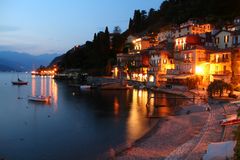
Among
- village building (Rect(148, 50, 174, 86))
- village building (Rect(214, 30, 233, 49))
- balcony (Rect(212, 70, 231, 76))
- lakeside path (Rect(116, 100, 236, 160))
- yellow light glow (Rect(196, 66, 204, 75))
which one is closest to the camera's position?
lakeside path (Rect(116, 100, 236, 160))

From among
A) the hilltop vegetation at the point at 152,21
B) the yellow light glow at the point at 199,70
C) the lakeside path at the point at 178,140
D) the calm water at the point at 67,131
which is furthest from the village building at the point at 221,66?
the hilltop vegetation at the point at 152,21

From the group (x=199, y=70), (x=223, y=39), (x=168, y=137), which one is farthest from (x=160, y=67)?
(x=168, y=137)

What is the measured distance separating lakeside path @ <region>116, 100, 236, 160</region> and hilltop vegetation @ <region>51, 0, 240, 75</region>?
5479 cm

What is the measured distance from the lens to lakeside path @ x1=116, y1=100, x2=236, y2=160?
17375mm

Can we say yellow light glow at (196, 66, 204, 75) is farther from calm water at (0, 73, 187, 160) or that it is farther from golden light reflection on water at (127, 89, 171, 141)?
golden light reflection on water at (127, 89, 171, 141)

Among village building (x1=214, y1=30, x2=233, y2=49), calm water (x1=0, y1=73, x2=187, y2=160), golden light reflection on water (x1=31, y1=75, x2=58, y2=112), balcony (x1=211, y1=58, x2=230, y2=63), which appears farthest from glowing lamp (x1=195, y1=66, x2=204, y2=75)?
golden light reflection on water (x1=31, y1=75, x2=58, y2=112)

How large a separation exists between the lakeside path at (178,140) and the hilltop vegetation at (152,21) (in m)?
54.8

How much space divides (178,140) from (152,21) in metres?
118

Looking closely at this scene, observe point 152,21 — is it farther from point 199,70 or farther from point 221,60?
point 221,60

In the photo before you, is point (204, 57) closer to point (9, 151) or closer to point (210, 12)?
point (210, 12)

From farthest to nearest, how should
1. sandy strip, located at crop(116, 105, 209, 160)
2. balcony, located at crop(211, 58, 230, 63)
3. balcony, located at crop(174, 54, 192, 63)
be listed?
balcony, located at crop(174, 54, 192, 63), balcony, located at crop(211, 58, 230, 63), sandy strip, located at crop(116, 105, 209, 160)

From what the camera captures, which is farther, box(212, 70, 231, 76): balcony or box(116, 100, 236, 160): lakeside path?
box(212, 70, 231, 76): balcony

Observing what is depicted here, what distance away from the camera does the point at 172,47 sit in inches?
2990

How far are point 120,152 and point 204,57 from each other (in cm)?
4266
